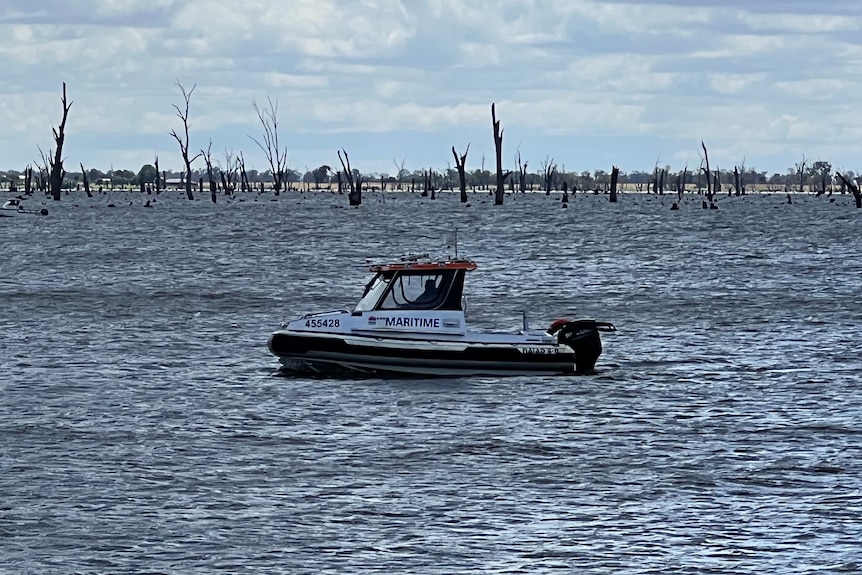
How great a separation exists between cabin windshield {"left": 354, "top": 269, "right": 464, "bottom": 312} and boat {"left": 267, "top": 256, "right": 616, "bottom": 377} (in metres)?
0.02

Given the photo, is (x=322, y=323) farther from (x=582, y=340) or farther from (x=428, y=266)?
(x=582, y=340)

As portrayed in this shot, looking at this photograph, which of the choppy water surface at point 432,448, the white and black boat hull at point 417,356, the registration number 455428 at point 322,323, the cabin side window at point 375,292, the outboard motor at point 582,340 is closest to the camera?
the choppy water surface at point 432,448

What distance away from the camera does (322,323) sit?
30.1 meters

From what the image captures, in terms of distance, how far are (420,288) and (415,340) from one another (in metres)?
1.21

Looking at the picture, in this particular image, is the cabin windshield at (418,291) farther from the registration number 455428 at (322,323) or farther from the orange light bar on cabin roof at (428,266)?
the registration number 455428 at (322,323)

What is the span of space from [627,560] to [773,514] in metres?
2.80

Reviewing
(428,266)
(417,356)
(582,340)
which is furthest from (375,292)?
(582,340)

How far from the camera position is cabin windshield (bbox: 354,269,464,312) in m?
30.0

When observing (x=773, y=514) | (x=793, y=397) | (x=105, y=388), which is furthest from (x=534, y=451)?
(x=105, y=388)

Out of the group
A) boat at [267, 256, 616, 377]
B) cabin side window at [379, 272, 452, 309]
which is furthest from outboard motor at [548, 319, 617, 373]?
cabin side window at [379, 272, 452, 309]

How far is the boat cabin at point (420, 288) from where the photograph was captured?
30000mm

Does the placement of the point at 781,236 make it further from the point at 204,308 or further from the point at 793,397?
the point at 793,397

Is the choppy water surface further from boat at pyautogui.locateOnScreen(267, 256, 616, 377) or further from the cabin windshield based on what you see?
the cabin windshield

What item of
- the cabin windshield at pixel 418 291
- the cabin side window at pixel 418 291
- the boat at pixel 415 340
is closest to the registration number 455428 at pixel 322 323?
the boat at pixel 415 340
